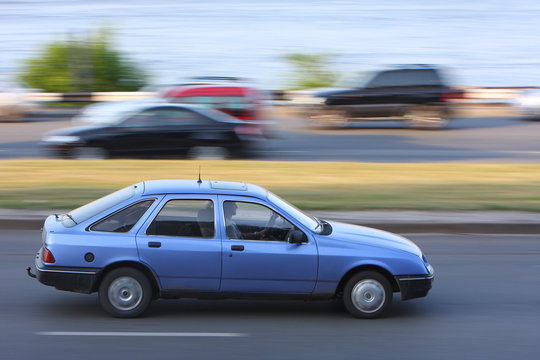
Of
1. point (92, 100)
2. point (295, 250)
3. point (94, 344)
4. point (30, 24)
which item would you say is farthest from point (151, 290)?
point (30, 24)

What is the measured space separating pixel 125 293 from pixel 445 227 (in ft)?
19.1

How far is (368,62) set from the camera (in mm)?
54688

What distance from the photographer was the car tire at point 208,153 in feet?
54.3

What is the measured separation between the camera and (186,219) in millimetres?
6625

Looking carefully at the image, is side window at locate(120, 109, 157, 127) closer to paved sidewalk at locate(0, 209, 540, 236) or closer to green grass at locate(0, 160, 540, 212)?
green grass at locate(0, 160, 540, 212)

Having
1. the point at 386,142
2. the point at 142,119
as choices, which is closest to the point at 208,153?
the point at 142,119

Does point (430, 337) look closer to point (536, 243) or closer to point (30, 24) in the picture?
point (536, 243)

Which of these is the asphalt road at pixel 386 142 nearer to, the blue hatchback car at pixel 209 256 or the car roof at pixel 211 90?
the car roof at pixel 211 90

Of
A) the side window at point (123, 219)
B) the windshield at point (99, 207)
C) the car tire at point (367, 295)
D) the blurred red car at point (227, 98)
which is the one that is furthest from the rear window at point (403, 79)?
the side window at point (123, 219)

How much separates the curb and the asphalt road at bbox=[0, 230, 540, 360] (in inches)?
95.2

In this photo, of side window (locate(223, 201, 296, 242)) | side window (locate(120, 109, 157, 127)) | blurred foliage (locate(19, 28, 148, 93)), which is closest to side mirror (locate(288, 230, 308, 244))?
side window (locate(223, 201, 296, 242))

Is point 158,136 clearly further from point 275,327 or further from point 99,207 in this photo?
point 275,327

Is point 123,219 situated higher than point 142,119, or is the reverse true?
point 142,119

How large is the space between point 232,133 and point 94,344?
36.1 feet
